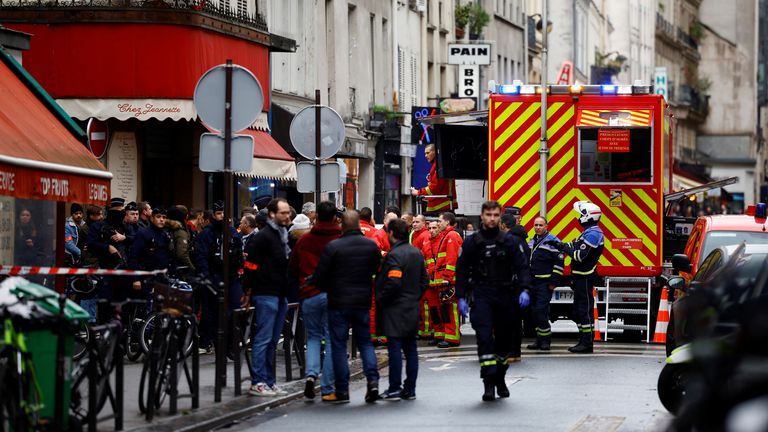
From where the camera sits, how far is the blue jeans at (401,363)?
15.5 meters

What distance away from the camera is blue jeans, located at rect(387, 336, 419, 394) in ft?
50.9

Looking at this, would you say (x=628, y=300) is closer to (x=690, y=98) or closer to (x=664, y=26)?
(x=664, y=26)

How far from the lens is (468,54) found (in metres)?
48.3

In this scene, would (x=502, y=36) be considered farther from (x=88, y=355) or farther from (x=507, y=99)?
(x=88, y=355)

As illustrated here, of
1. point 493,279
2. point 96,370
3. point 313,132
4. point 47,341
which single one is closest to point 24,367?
point 47,341

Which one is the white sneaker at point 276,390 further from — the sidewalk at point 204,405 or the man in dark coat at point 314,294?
the man in dark coat at point 314,294

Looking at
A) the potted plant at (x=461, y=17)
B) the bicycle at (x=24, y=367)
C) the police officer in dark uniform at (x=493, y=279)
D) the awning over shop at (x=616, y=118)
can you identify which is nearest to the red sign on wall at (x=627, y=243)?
the awning over shop at (x=616, y=118)

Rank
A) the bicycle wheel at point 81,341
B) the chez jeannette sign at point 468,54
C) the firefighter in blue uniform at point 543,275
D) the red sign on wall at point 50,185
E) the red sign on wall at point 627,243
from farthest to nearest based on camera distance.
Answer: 1. the chez jeannette sign at point 468,54
2. the red sign on wall at point 627,243
3. the firefighter in blue uniform at point 543,275
4. the red sign on wall at point 50,185
5. the bicycle wheel at point 81,341

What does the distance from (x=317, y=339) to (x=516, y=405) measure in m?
2.10

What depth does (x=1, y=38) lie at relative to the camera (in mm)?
18469

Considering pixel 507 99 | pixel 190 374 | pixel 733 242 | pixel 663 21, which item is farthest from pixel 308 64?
pixel 663 21

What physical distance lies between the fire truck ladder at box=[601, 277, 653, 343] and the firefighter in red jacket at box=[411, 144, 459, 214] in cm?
344

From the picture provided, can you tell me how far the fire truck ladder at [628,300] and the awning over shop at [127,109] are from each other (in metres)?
6.96

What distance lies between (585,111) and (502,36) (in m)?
37.3
